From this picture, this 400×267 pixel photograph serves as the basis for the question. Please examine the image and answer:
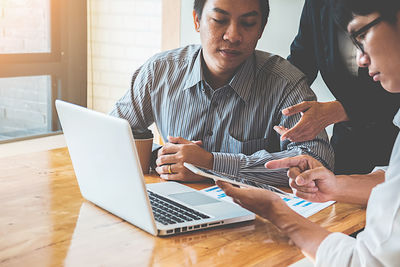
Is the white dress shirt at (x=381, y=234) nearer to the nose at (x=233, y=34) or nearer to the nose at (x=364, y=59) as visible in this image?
the nose at (x=364, y=59)

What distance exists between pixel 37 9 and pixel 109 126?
3.35 metres

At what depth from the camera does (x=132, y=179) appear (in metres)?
1.16

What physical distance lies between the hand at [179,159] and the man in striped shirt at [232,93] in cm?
4

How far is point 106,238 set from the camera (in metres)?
1.15

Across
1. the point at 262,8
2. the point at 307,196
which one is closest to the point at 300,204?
the point at 307,196

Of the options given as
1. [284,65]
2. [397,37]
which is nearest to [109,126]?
[397,37]

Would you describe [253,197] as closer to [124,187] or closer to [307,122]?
[124,187]

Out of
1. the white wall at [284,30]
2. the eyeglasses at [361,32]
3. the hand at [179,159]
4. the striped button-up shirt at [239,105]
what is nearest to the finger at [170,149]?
the hand at [179,159]

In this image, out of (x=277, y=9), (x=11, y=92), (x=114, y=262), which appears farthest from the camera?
(x=11, y=92)

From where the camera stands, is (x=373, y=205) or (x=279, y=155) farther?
(x=279, y=155)

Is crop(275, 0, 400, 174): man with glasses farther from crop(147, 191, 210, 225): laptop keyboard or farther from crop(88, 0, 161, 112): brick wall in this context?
crop(88, 0, 161, 112): brick wall

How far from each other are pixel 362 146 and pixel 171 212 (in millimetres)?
961

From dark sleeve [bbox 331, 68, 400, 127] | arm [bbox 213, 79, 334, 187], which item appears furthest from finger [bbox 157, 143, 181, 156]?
dark sleeve [bbox 331, 68, 400, 127]

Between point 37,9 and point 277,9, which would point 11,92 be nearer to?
point 37,9
